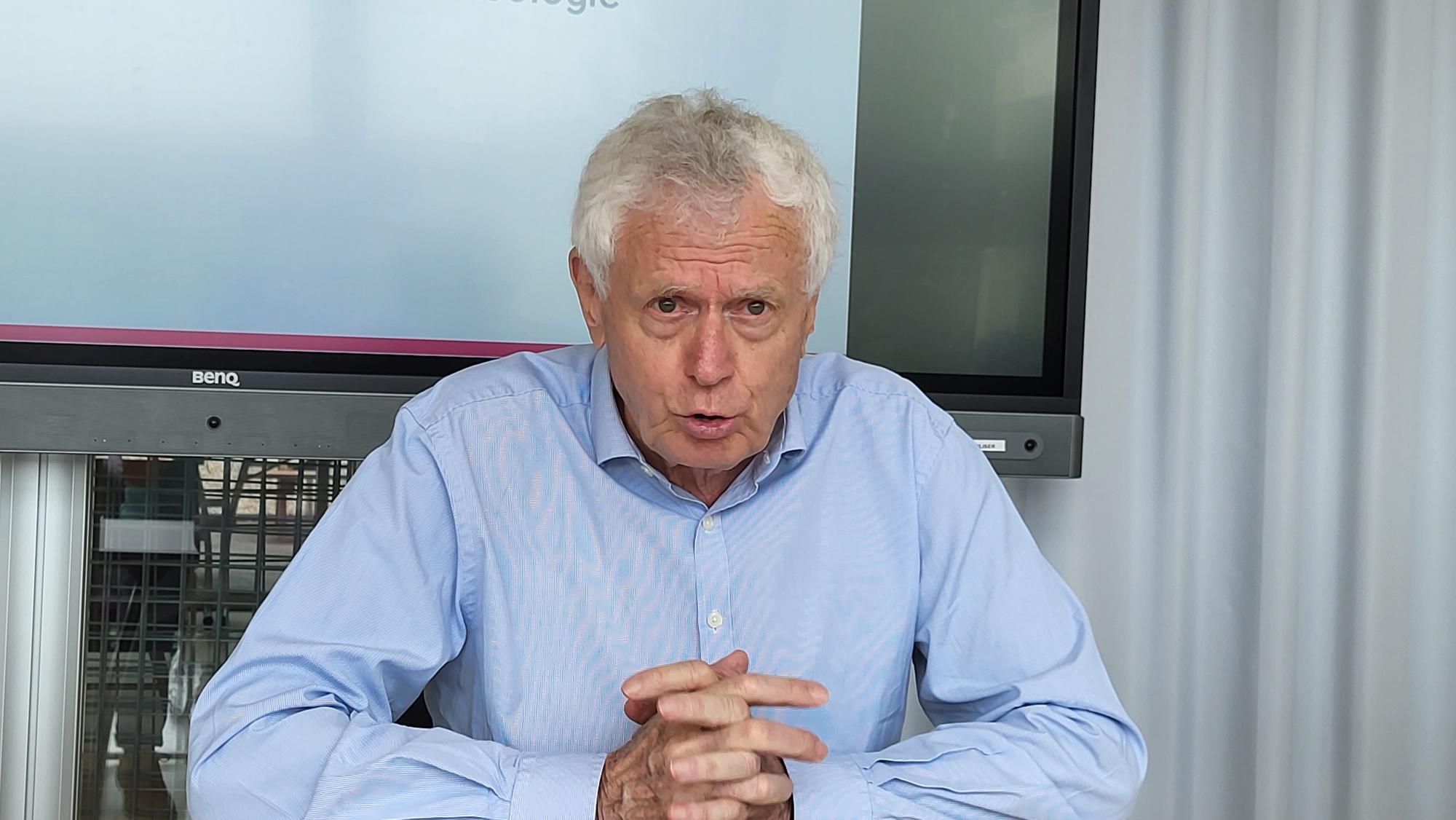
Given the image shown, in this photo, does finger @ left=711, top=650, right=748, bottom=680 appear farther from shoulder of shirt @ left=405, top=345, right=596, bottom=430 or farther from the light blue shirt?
shoulder of shirt @ left=405, top=345, right=596, bottom=430

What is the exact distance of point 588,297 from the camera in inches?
54.1

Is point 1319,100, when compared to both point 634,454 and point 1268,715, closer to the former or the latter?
point 1268,715

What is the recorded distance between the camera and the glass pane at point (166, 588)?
6.64 ft

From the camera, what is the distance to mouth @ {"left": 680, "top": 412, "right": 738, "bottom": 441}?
4.15 ft

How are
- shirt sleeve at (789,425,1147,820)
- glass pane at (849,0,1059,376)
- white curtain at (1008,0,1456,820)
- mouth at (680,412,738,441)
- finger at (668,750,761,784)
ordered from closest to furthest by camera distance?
1. finger at (668,750,761,784)
2. shirt sleeve at (789,425,1147,820)
3. mouth at (680,412,738,441)
4. glass pane at (849,0,1059,376)
5. white curtain at (1008,0,1456,820)

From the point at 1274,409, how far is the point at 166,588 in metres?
1.87

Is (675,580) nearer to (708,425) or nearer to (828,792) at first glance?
(708,425)

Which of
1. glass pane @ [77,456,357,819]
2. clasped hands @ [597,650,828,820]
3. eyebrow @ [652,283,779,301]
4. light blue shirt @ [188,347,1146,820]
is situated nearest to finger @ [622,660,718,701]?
clasped hands @ [597,650,828,820]

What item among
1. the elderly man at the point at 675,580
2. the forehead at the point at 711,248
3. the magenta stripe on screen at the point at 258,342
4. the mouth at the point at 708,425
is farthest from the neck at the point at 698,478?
the magenta stripe on screen at the point at 258,342

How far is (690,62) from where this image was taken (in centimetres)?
192

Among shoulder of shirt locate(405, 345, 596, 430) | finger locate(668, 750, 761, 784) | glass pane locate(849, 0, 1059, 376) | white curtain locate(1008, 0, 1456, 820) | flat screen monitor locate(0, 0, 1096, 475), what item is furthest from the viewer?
white curtain locate(1008, 0, 1456, 820)

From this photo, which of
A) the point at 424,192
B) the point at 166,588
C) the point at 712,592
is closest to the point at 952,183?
the point at 424,192

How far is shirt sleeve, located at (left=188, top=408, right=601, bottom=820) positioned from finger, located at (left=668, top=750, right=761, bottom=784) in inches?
4.0

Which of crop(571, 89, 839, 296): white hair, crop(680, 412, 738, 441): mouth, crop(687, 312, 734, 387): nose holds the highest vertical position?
crop(571, 89, 839, 296): white hair
